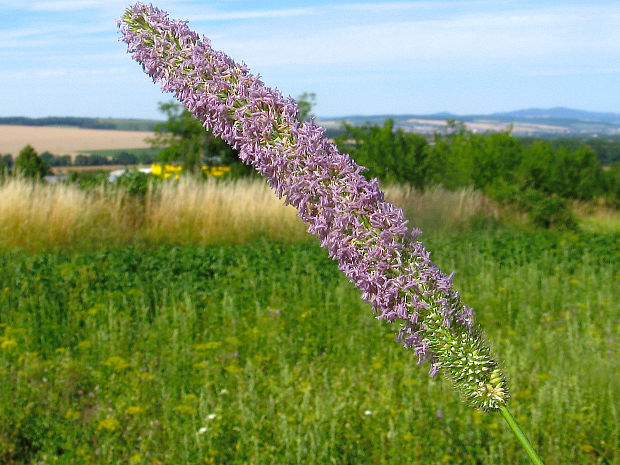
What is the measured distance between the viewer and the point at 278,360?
5.22 m

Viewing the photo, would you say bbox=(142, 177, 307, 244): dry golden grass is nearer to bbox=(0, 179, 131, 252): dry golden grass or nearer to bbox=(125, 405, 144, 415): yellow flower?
bbox=(0, 179, 131, 252): dry golden grass

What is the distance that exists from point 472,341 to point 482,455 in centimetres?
284

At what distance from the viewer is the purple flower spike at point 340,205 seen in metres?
1.08

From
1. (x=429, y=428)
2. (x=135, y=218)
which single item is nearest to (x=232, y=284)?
(x=429, y=428)

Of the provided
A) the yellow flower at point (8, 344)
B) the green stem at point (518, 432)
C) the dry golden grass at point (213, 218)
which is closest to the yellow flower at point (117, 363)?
the yellow flower at point (8, 344)

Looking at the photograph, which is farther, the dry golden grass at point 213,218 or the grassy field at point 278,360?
the dry golden grass at point 213,218

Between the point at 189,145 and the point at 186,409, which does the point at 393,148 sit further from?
the point at 186,409

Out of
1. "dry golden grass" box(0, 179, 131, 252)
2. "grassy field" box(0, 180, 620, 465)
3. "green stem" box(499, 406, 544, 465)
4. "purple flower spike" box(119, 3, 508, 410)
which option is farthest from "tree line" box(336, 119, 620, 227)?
"green stem" box(499, 406, 544, 465)

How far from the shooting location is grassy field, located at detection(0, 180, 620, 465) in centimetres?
389

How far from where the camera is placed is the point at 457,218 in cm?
1301

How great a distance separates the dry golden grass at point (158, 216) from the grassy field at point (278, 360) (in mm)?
657

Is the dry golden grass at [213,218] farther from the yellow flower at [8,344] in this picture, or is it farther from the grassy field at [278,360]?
the yellow flower at [8,344]

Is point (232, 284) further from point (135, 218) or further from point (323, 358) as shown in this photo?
point (135, 218)

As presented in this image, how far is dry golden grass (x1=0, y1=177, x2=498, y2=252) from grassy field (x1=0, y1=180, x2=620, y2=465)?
25.9 inches
